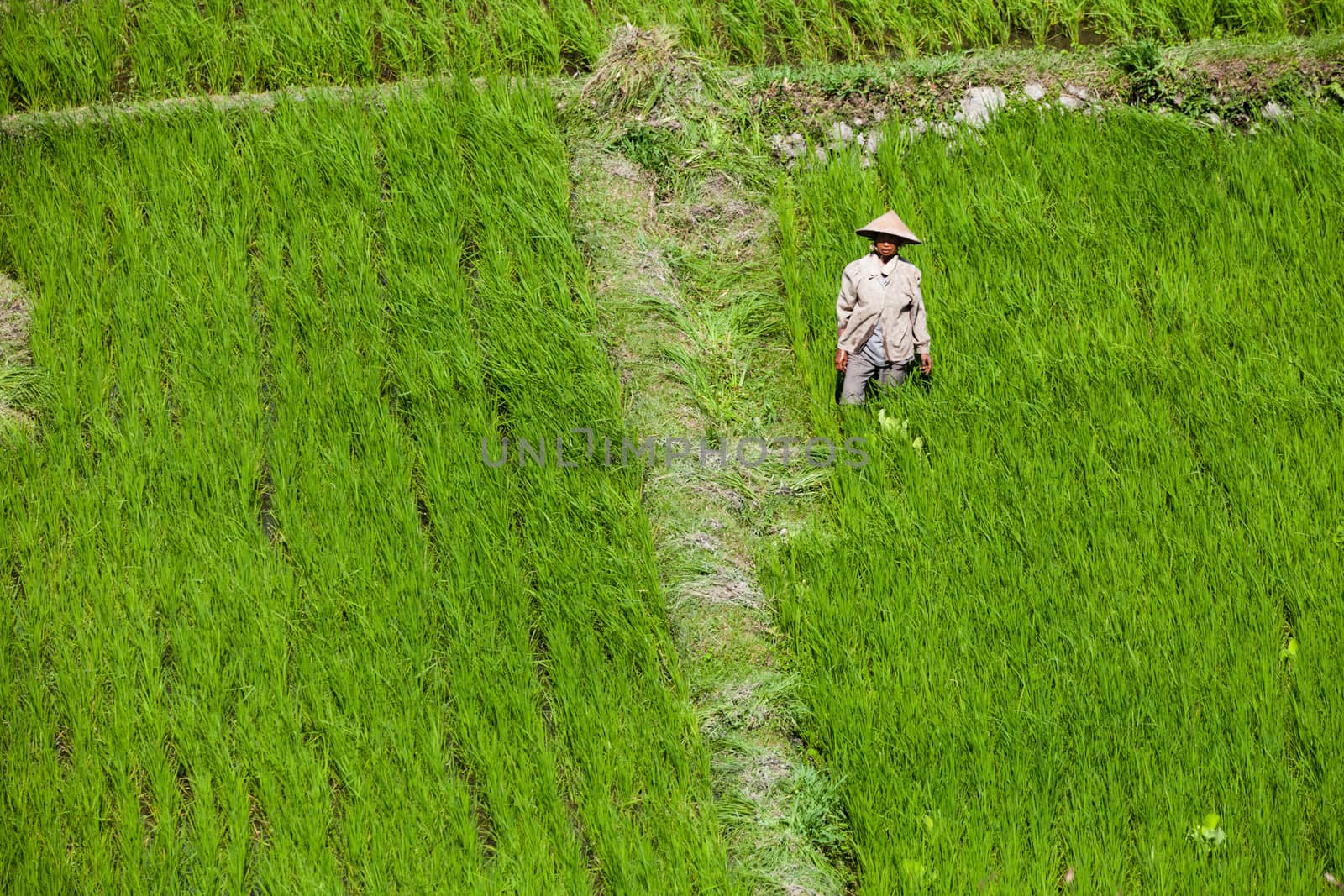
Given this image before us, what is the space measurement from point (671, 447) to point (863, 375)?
811 mm

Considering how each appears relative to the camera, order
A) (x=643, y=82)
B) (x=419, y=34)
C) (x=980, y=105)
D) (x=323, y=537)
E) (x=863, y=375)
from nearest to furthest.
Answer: (x=323, y=537) → (x=863, y=375) → (x=643, y=82) → (x=980, y=105) → (x=419, y=34)

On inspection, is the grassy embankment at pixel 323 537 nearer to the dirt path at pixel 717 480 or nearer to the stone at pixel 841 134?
the dirt path at pixel 717 480

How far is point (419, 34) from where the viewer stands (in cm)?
530

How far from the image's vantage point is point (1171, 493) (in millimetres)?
4086

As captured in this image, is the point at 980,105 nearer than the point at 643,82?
No

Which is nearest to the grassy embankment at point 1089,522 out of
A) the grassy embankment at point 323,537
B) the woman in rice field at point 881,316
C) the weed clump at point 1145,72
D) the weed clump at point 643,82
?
the woman in rice field at point 881,316

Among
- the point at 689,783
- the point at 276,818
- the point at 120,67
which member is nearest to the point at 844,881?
the point at 689,783

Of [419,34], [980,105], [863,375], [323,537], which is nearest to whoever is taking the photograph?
[323,537]

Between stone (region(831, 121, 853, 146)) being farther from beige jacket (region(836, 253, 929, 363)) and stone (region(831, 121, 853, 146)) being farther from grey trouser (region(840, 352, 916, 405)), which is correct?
grey trouser (region(840, 352, 916, 405))

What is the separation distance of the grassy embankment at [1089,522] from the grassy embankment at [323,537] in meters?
0.79

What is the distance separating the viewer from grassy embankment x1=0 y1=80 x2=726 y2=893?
11.5 feet

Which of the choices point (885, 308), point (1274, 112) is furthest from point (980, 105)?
point (885, 308)

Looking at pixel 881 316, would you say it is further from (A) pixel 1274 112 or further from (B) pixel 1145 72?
(A) pixel 1274 112

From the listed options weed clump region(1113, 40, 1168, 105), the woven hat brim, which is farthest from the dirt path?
weed clump region(1113, 40, 1168, 105)
